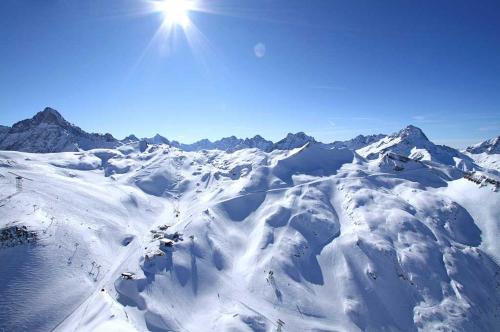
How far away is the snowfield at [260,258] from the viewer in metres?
43.5

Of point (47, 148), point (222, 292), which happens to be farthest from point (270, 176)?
point (47, 148)

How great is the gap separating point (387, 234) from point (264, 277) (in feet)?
104

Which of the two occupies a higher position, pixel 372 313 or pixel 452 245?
pixel 452 245

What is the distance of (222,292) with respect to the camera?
51.6 metres

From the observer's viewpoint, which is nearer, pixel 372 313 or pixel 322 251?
pixel 372 313

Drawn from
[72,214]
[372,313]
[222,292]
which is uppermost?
A: [72,214]

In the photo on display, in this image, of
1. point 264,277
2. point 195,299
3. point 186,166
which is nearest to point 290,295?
point 264,277

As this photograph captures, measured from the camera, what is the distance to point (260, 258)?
203ft

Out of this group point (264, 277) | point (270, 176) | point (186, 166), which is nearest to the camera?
point (264, 277)

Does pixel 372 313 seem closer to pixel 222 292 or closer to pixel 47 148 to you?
pixel 222 292

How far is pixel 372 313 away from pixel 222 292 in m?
25.6

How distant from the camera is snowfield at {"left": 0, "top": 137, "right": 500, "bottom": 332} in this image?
43500mm

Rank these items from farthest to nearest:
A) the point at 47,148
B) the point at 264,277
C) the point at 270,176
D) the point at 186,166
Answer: the point at 47,148 < the point at 186,166 < the point at 270,176 < the point at 264,277

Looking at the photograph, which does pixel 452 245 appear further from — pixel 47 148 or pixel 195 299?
pixel 47 148
